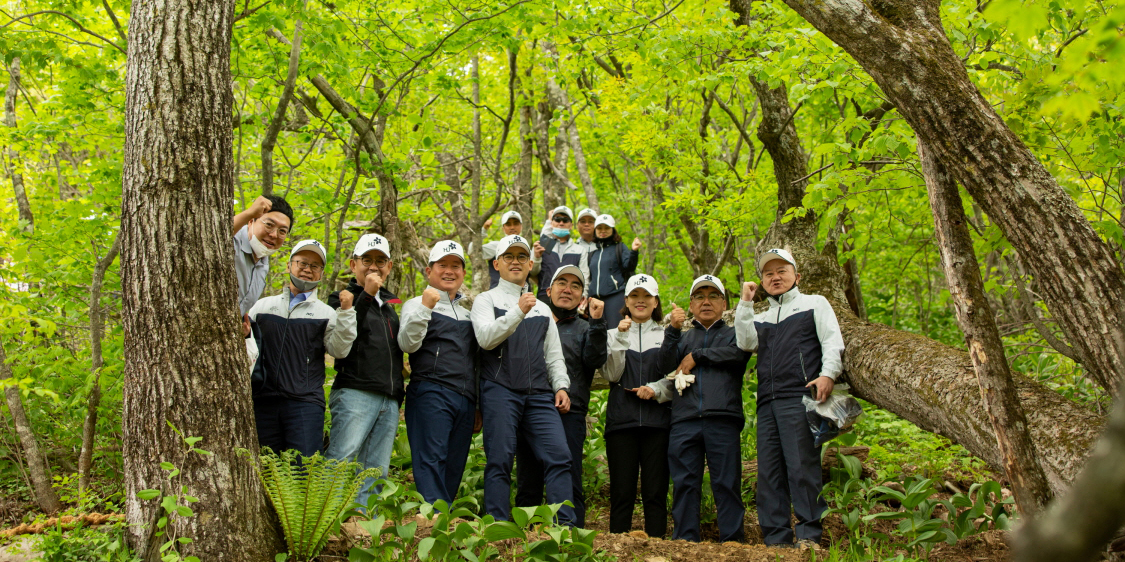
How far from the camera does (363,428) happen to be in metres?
4.72

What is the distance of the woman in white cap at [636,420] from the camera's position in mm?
5227

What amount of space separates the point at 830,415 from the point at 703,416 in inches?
36.5

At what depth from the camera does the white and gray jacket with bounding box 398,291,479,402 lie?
4914mm

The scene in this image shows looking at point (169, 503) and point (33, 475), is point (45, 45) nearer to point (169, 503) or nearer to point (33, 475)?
point (33, 475)

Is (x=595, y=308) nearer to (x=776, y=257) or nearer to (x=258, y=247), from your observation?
(x=776, y=257)

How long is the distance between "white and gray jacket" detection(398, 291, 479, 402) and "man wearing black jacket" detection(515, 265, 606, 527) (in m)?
0.72

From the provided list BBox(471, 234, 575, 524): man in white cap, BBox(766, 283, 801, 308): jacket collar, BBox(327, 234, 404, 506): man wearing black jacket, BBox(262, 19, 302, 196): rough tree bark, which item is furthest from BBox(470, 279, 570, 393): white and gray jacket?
BBox(262, 19, 302, 196): rough tree bark

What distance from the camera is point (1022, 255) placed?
10.2 ft

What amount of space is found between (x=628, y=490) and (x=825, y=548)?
143 centimetres

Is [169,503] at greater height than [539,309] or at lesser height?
lesser

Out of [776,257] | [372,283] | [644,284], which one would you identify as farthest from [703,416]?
[372,283]

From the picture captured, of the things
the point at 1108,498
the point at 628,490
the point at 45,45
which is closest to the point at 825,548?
the point at 628,490

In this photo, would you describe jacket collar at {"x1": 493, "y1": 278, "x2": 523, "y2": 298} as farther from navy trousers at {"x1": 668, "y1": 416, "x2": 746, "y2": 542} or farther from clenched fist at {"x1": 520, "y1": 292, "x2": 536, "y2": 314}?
navy trousers at {"x1": 668, "y1": 416, "x2": 746, "y2": 542}

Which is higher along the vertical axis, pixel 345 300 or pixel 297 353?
pixel 345 300
